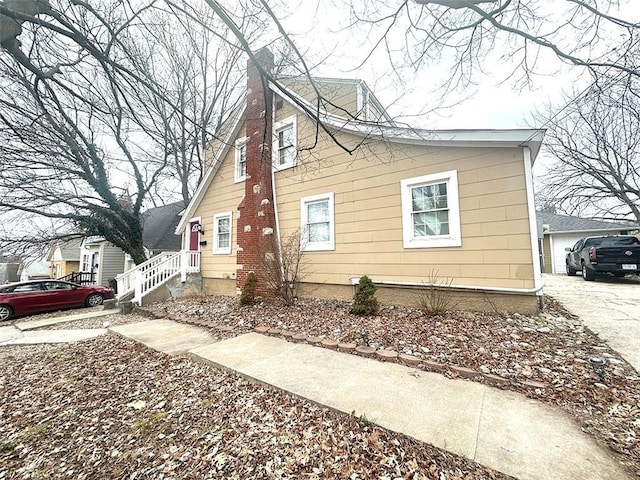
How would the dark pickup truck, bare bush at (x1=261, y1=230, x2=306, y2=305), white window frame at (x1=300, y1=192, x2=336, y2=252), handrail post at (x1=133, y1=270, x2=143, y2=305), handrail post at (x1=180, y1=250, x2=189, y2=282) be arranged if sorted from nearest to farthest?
bare bush at (x1=261, y1=230, x2=306, y2=305), white window frame at (x1=300, y1=192, x2=336, y2=252), handrail post at (x1=133, y1=270, x2=143, y2=305), the dark pickup truck, handrail post at (x1=180, y1=250, x2=189, y2=282)

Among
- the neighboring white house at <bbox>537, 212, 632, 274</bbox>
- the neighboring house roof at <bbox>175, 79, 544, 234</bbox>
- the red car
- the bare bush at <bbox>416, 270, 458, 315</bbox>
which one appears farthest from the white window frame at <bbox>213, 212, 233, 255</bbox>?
the neighboring white house at <bbox>537, 212, 632, 274</bbox>

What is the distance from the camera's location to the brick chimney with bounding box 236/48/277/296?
279 inches

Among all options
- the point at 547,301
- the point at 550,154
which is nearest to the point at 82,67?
the point at 547,301

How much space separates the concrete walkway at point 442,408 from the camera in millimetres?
1775

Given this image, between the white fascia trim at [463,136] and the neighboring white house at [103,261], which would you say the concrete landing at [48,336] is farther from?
the neighboring white house at [103,261]

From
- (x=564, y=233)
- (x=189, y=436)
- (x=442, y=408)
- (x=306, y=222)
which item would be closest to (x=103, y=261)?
(x=306, y=222)

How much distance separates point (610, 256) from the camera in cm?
927

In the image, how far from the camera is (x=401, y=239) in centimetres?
599

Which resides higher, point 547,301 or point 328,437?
point 547,301

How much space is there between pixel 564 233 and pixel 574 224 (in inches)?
57.8

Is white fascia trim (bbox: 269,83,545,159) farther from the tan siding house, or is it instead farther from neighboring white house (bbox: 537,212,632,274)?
neighboring white house (bbox: 537,212,632,274)

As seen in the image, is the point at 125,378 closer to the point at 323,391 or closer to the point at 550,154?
the point at 323,391

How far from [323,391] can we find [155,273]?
854 cm

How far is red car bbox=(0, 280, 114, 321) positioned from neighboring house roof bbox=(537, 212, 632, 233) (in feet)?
A: 73.5
